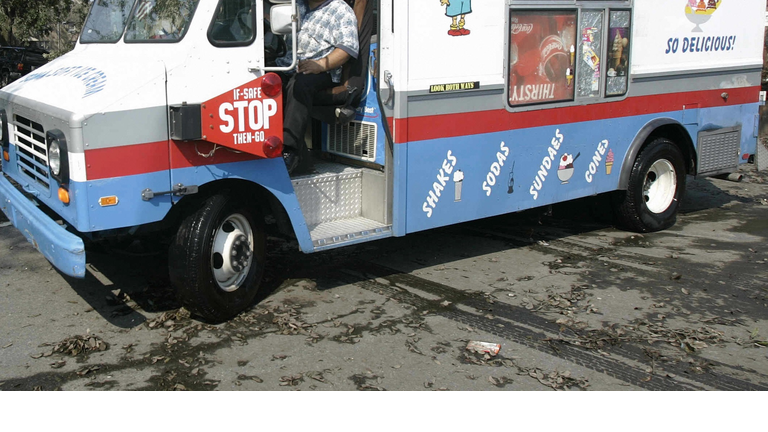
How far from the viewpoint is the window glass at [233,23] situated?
5090mm

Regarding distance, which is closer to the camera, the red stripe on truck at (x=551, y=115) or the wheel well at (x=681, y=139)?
the red stripe on truck at (x=551, y=115)

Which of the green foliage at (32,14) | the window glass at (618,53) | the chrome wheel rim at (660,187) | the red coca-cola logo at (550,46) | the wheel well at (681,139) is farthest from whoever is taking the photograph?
the green foliage at (32,14)

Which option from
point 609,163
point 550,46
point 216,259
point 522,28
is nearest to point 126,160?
point 216,259

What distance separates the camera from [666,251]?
748 centimetres

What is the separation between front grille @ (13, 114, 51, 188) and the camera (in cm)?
517

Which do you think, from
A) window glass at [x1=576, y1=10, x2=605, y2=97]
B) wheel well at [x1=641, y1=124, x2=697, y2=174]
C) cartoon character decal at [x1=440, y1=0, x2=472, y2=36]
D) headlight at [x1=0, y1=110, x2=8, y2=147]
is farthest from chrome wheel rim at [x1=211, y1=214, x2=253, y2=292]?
wheel well at [x1=641, y1=124, x2=697, y2=174]

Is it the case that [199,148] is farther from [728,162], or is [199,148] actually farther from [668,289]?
[728,162]

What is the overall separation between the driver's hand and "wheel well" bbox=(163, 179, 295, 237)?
965 mm

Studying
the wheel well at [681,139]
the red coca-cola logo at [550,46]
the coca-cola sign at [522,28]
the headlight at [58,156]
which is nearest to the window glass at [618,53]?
the red coca-cola logo at [550,46]

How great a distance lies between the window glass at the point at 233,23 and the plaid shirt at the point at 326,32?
2.01 ft

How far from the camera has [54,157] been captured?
190 inches

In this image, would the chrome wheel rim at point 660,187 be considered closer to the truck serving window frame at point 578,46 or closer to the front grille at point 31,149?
the truck serving window frame at point 578,46

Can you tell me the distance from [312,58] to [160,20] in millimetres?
1205
